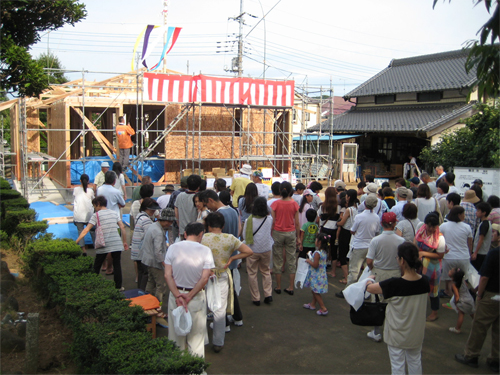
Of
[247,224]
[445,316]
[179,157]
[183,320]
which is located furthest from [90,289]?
[179,157]

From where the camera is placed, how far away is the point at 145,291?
224 inches

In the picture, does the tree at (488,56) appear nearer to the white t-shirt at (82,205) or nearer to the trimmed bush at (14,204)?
the white t-shirt at (82,205)

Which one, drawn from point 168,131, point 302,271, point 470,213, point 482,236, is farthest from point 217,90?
point 482,236

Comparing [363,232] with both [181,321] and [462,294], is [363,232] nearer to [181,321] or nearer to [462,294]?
[462,294]

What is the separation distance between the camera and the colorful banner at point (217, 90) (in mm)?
14469

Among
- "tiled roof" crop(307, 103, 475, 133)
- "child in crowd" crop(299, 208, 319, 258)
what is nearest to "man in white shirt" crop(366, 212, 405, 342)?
"child in crowd" crop(299, 208, 319, 258)

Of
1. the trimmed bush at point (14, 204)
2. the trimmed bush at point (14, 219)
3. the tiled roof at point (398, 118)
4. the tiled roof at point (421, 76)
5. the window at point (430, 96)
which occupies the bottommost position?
the trimmed bush at point (14, 219)

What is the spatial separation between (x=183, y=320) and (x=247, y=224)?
7.77 ft

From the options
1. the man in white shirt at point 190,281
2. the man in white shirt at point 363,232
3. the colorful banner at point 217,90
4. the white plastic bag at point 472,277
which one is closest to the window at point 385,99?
the colorful banner at point 217,90

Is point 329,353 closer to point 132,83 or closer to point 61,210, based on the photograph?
point 61,210

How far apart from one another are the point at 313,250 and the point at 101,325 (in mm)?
3328

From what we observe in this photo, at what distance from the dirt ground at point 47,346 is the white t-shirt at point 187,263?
1.59 meters

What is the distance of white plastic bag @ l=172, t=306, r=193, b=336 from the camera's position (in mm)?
3980

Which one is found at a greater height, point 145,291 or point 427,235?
point 427,235
